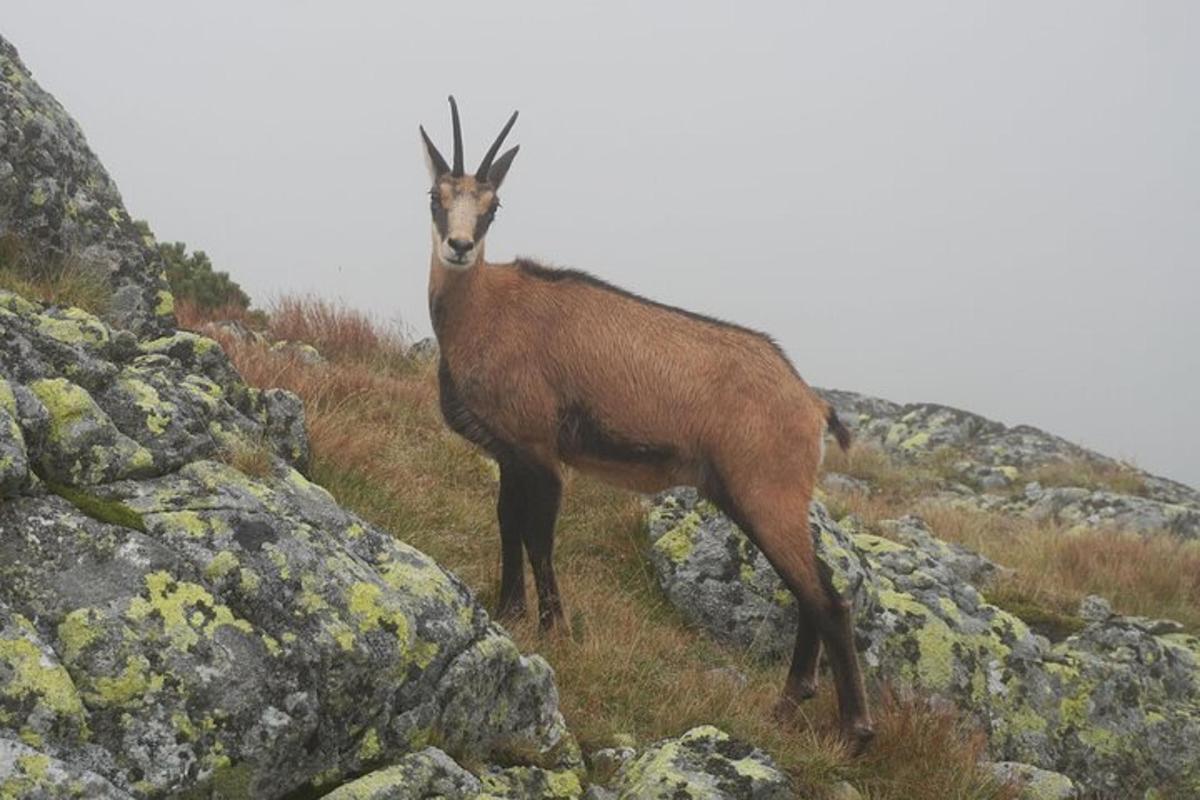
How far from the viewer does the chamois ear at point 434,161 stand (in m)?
7.21

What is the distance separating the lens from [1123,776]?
753 centimetres

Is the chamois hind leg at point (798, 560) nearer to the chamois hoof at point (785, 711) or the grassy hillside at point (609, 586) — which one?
the chamois hoof at point (785, 711)

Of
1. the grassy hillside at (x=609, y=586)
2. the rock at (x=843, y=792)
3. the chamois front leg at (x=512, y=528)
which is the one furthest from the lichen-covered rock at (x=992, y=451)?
the chamois front leg at (x=512, y=528)

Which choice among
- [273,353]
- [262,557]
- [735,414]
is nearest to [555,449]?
[735,414]

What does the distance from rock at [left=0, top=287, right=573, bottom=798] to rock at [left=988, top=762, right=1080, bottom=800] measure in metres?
2.69

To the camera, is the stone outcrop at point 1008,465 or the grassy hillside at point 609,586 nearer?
the grassy hillside at point 609,586

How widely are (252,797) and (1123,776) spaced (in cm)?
665

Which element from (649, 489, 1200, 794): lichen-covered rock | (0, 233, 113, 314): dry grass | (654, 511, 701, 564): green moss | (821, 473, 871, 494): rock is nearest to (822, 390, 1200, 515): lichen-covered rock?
(821, 473, 871, 494): rock

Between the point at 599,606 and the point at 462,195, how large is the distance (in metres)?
2.99

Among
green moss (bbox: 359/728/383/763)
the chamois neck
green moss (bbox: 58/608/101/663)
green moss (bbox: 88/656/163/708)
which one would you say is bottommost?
green moss (bbox: 359/728/383/763)

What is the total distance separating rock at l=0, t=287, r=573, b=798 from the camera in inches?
128

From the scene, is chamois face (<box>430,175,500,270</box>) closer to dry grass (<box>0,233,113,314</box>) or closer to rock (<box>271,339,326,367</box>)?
dry grass (<box>0,233,113,314</box>)

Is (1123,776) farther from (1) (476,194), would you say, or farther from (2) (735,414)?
(1) (476,194)

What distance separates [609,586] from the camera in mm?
7812
